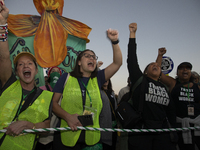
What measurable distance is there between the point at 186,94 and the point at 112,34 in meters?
2.21

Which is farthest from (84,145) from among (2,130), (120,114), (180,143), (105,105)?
(180,143)

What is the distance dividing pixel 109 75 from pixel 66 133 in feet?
3.55

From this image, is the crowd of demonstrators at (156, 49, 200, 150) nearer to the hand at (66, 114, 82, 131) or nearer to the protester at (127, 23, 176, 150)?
the protester at (127, 23, 176, 150)

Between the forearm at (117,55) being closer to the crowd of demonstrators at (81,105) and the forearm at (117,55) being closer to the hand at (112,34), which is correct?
the crowd of demonstrators at (81,105)

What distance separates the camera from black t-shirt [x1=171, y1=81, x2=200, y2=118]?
125 inches

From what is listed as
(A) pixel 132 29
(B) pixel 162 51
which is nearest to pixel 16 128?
(A) pixel 132 29

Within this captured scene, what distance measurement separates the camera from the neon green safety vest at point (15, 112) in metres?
1.64

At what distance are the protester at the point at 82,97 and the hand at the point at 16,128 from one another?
0.46 meters

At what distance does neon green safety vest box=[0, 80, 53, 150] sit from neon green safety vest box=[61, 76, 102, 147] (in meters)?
0.28

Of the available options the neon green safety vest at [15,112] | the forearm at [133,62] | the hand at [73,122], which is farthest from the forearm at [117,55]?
the neon green safety vest at [15,112]

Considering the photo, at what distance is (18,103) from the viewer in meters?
1.76

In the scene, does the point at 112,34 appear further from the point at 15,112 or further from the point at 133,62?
the point at 15,112

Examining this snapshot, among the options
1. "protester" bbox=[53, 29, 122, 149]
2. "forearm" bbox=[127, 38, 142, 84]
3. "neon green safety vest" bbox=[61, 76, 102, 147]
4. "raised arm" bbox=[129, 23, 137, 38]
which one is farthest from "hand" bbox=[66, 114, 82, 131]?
"raised arm" bbox=[129, 23, 137, 38]

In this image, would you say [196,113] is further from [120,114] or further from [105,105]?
[105,105]
